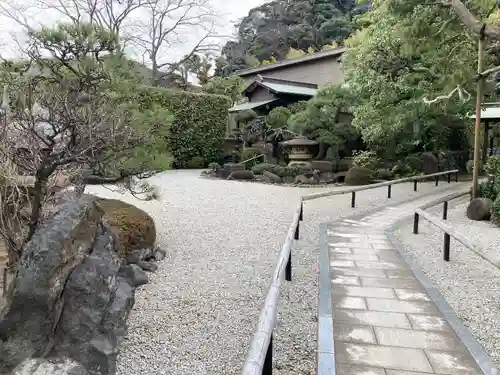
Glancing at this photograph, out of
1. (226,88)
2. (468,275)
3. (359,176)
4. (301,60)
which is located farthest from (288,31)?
(468,275)

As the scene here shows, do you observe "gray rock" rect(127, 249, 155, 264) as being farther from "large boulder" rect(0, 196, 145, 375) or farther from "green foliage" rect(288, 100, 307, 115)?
"green foliage" rect(288, 100, 307, 115)

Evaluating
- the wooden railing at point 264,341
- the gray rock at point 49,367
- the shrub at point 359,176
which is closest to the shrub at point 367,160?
the shrub at point 359,176

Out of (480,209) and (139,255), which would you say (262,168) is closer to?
(480,209)

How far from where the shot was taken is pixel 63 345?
2.54 metres

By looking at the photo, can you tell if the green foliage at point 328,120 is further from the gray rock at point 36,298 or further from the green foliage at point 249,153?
the gray rock at point 36,298

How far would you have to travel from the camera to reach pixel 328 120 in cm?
1534

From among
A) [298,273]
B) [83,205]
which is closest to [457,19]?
[298,273]

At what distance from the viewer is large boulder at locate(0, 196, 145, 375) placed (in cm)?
244

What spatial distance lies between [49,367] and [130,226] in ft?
8.68

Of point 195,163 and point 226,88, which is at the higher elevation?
point 226,88

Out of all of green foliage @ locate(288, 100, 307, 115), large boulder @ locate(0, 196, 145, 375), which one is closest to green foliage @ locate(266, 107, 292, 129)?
green foliage @ locate(288, 100, 307, 115)

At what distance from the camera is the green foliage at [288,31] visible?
110ft

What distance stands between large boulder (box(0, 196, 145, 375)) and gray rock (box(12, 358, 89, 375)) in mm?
35

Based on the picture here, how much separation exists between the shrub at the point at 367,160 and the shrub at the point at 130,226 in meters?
10.8
